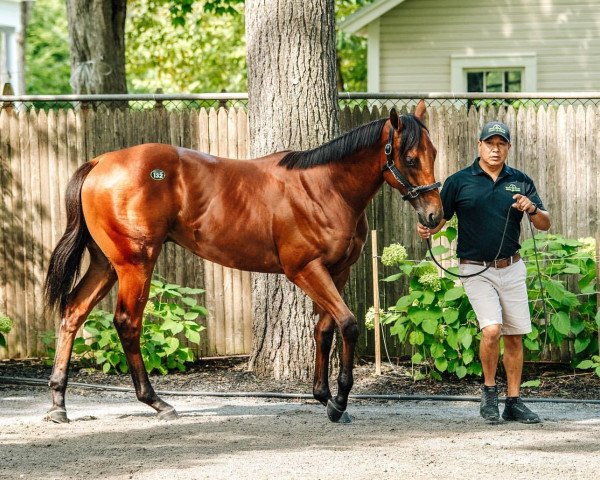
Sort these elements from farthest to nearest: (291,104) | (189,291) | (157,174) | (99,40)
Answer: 1. (99,40)
2. (189,291)
3. (291,104)
4. (157,174)

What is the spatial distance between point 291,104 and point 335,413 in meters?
2.70

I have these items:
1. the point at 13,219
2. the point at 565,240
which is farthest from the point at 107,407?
the point at 565,240

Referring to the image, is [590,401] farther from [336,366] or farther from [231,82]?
[231,82]

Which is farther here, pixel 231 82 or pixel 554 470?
pixel 231 82

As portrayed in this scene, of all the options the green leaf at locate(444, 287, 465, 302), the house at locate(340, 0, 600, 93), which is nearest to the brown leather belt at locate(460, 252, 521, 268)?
the green leaf at locate(444, 287, 465, 302)

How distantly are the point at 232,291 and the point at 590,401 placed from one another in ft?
11.0

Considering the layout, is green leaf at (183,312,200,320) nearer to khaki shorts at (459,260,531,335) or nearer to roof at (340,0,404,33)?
khaki shorts at (459,260,531,335)

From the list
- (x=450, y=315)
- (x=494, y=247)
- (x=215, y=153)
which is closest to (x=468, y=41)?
(x=215, y=153)

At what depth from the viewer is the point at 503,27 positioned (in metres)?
18.0

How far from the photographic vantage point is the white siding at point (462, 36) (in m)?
18.0

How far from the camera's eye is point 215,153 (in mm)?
8945

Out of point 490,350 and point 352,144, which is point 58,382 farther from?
point 490,350

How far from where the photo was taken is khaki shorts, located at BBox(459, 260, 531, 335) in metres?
6.42

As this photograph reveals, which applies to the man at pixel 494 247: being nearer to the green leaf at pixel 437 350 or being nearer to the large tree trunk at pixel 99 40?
the green leaf at pixel 437 350
